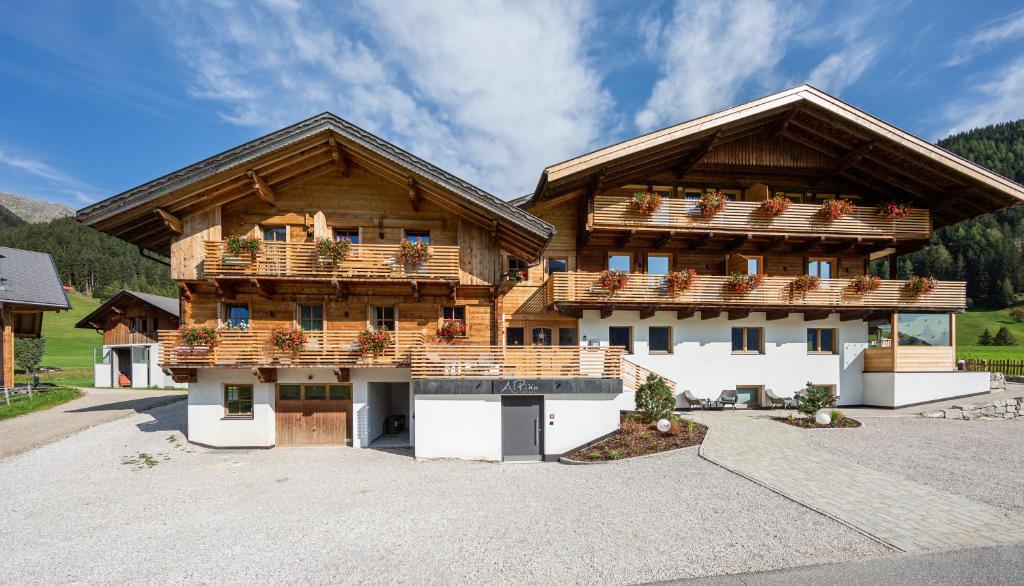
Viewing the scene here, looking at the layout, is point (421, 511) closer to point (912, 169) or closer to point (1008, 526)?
point (1008, 526)

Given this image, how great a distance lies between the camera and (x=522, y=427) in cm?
1380

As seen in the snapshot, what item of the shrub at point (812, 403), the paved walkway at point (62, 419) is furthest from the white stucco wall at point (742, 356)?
the paved walkway at point (62, 419)

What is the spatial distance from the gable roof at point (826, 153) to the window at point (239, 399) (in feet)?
43.7

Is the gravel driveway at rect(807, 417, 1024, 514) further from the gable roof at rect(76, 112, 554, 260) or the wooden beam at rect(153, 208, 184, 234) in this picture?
the wooden beam at rect(153, 208, 184, 234)

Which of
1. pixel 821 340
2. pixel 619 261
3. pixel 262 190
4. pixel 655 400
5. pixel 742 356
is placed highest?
pixel 262 190

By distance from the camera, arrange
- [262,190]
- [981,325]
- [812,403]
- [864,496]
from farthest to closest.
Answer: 1. [981,325]
2. [812,403]
3. [262,190]
4. [864,496]

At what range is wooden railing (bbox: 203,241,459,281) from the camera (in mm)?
14336

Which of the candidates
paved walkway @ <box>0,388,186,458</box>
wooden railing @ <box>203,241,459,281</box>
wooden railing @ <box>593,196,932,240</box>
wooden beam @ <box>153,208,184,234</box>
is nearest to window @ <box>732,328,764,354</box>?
wooden railing @ <box>593,196,932,240</box>

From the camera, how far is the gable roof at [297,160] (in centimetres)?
1414

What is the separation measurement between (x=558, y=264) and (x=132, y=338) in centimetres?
3550

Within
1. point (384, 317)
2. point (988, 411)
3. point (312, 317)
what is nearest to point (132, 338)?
point (312, 317)

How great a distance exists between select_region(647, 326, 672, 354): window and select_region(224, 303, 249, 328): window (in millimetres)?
16105

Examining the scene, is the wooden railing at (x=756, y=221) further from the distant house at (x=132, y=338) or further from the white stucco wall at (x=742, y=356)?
the distant house at (x=132, y=338)

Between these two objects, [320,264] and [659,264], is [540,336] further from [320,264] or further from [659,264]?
[320,264]
